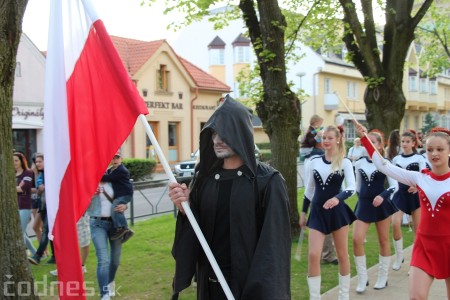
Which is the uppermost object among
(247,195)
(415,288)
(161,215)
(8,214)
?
(247,195)

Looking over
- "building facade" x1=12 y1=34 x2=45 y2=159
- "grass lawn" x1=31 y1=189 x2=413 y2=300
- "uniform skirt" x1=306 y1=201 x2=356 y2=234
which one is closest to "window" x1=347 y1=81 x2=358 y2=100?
"building facade" x1=12 y1=34 x2=45 y2=159

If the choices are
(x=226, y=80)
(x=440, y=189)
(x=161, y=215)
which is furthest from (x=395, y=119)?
(x=226, y=80)

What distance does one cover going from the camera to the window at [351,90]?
48.0 meters

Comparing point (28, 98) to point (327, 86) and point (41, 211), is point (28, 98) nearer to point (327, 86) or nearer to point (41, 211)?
point (41, 211)

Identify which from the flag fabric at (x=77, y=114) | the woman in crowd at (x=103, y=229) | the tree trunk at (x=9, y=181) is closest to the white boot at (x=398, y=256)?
the woman in crowd at (x=103, y=229)

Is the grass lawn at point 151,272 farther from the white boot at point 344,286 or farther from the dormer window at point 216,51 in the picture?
the dormer window at point 216,51

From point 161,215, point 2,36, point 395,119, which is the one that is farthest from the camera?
point 161,215

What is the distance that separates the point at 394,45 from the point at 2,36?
10492 mm

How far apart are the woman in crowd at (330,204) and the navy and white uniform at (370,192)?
724mm

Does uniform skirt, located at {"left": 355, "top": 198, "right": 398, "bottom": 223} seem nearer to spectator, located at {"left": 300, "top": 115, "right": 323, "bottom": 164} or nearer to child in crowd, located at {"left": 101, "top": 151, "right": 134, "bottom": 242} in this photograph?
spectator, located at {"left": 300, "top": 115, "right": 323, "bottom": 164}

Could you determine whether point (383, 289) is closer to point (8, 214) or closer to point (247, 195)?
point (247, 195)

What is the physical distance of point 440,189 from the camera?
479cm

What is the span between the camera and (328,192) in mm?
6016

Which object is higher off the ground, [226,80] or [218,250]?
[226,80]
